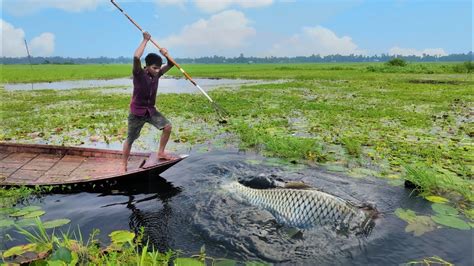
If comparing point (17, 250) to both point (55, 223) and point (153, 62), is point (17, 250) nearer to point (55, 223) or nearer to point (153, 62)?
point (55, 223)

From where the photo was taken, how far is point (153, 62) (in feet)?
19.5

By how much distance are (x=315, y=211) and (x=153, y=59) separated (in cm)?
367

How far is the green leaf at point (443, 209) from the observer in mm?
4745

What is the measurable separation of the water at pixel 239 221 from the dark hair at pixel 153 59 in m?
1.94

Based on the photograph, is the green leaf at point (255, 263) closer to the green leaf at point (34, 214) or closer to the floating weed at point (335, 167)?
the green leaf at point (34, 214)

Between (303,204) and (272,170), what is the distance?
2.55 m

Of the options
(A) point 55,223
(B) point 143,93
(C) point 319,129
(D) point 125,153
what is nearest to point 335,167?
(C) point 319,129

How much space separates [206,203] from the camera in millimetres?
5406

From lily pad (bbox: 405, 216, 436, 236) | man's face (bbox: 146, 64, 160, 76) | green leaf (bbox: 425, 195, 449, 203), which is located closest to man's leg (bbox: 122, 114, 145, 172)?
man's face (bbox: 146, 64, 160, 76)

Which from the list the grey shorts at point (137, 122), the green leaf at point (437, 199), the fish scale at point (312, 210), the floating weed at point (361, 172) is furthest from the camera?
the floating weed at point (361, 172)

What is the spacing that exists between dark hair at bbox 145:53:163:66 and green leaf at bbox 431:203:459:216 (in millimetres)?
4842

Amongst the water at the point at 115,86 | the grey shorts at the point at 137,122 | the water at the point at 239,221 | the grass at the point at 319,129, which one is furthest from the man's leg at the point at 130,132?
the water at the point at 115,86

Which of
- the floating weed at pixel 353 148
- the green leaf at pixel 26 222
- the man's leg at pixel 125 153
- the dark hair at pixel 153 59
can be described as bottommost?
the green leaf at pixel 26 222

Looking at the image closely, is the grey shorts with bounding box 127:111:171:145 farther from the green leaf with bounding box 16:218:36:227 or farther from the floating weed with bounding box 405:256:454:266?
the floating weed with bounding box 405:256:454:266
